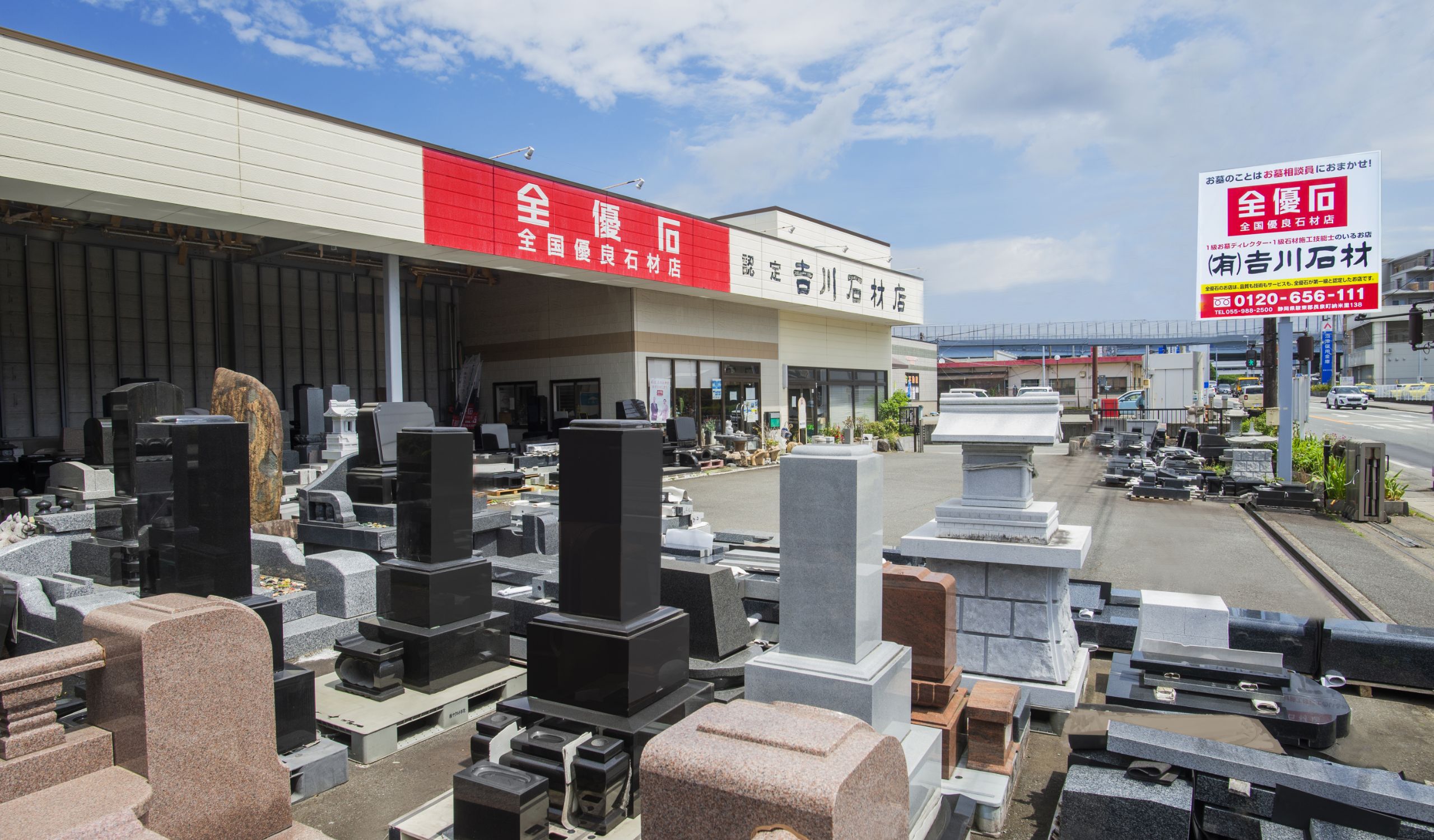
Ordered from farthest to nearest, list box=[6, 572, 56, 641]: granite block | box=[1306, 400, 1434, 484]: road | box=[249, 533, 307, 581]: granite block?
box=[1306, 400, 1434, 484]: road, box=[249, 533, 307, 581]: granite block, box=[6, 572, 56, 641]: granite block

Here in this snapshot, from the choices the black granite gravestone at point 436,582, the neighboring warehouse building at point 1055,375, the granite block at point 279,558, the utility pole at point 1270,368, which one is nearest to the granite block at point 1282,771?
the black granite gravestone at point 436,582

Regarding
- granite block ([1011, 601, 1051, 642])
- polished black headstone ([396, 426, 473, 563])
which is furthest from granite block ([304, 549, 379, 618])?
granite block ([1011, 601, 1051, 642])

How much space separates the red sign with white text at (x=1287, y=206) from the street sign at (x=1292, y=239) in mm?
12

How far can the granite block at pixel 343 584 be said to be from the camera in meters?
6.50

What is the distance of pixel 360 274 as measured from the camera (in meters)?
22.8

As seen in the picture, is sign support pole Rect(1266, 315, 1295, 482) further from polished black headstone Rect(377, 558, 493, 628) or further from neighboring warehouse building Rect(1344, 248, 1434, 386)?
neighboring warehouse building Rect(1344, 248, 1434, 386)

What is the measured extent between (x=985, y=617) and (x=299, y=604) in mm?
5444

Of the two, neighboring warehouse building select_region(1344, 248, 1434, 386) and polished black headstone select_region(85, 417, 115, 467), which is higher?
neighboring warehouse building select_region(1344, 248, 1434, 386)

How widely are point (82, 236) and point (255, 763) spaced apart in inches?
754

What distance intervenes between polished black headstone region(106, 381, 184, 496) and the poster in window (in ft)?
42.6

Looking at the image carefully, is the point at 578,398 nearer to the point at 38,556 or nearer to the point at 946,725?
the point at 38,556

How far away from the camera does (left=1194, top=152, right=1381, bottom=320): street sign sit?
14180 millimetres

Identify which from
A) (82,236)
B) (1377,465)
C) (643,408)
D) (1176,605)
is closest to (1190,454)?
(1377,465)

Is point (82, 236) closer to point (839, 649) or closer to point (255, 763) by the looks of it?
point (255, 763)
